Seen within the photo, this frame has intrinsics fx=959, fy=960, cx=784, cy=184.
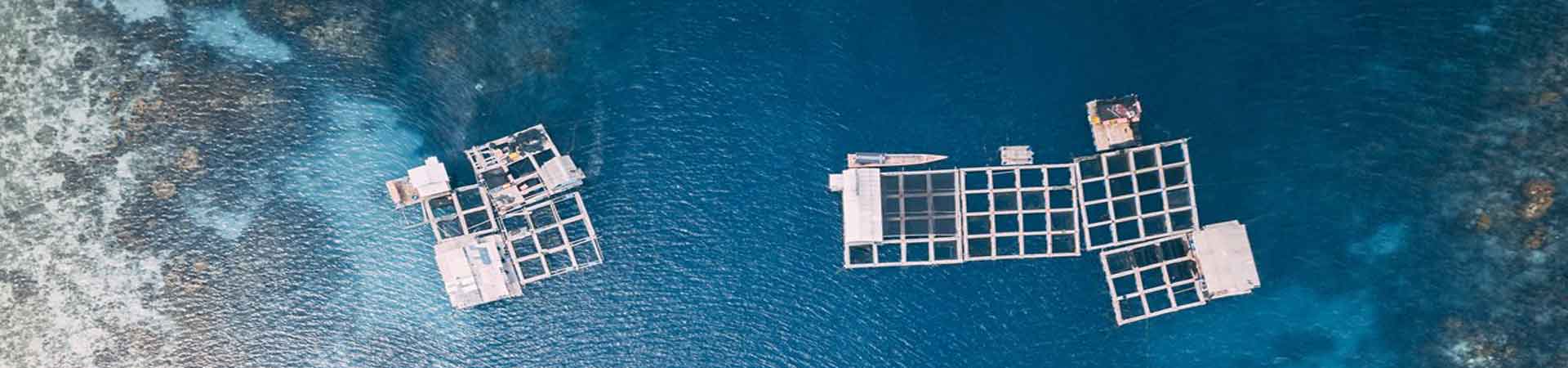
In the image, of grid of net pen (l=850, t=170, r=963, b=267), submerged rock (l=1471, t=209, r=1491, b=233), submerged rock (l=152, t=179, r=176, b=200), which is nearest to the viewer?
submerged rock (l=1471, t=209, r=1491, b=233)

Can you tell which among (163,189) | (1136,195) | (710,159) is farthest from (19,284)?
(1136,195)

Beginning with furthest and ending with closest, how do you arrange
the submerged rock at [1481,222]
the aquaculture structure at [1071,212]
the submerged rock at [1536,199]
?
the aquaculture structure at [1071,212] < the submerged rock at [1481,222] < the submerged rock at [1536,199]

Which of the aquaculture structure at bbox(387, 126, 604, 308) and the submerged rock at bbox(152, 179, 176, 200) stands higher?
the submerged rock at bbox(152, 179, 176, 200)

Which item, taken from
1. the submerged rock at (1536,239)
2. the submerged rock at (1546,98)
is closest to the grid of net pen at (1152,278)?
the submerged rock at (1536,239)

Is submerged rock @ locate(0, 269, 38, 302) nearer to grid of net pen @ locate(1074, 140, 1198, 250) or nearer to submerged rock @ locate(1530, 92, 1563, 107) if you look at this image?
grid of net pen @ locate(1074, 140, 1198, 250)

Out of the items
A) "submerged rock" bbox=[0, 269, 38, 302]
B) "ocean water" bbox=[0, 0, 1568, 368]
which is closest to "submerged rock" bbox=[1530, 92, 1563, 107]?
"ocean water" bbox=[0, 0, 1568, 368]

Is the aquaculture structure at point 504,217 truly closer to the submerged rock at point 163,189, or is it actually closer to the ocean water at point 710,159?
the ocean water at point 710,159
